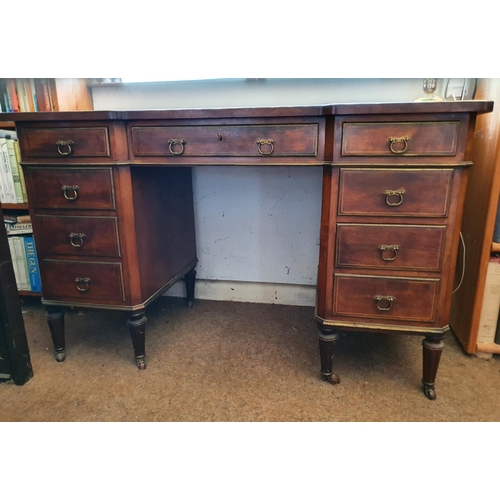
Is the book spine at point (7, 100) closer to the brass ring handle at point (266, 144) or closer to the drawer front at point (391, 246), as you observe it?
the brass ring handle at point (266, 144)

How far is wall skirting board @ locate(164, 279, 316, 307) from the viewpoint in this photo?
1628 millimetres

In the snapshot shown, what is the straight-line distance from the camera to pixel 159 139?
3.35 ft

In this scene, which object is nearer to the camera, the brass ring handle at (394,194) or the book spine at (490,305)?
the brass ring handle at (394,194)

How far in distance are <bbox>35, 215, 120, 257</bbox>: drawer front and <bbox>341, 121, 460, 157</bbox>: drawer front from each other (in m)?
0.73

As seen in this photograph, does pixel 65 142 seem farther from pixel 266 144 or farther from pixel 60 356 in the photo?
pixel 60 356

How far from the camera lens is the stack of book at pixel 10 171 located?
1478mm

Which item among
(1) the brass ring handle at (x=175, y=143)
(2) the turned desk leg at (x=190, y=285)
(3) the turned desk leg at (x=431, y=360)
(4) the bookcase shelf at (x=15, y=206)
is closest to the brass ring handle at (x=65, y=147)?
(1) the brass ring handle at (x=175, y=143)

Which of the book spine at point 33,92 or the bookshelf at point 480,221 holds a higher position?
the book spine at point 33,92

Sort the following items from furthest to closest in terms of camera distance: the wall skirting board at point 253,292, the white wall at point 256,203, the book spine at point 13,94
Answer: the wall skirting board at point 253,292, the book spine at point 13,94, the white wall at point 256,203

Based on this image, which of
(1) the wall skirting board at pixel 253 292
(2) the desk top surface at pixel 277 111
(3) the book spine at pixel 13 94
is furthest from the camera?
(1) the wall skirting board at pixel 253 292

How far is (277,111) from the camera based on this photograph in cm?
93

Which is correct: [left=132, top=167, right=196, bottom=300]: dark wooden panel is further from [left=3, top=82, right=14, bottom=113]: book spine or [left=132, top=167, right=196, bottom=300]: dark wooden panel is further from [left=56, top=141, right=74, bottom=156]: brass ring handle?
[left=3, top=82, right=14, bottom=113]: book spine

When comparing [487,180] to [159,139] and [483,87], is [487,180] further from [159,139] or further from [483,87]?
[159,139]

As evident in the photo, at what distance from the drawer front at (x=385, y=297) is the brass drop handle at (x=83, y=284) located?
78 centimetres
